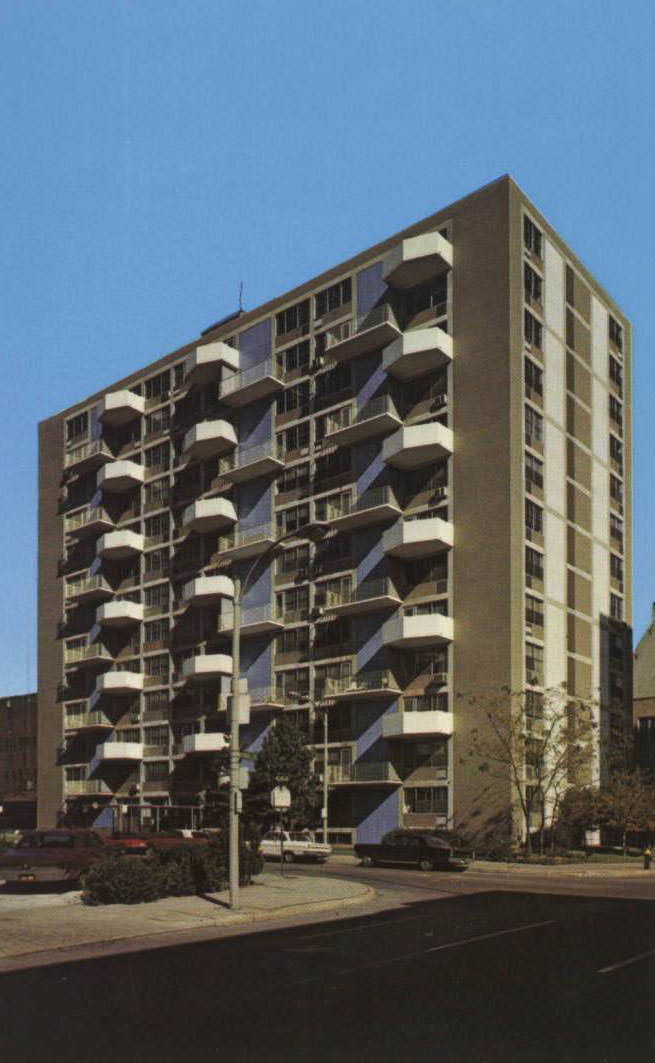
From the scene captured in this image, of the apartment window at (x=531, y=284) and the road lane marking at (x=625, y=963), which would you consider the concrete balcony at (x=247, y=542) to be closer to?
the apartment window at (x=531, y=284)

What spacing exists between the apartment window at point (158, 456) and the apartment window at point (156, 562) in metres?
6.53

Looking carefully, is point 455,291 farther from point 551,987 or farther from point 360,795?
point 551,987

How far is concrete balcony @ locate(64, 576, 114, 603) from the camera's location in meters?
82.5

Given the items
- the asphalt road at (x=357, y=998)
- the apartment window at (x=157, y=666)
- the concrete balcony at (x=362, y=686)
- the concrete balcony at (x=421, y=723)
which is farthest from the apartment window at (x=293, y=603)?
the asphalt road at (x=357, y=998)

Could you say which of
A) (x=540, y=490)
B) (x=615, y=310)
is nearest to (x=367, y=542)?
(x=540, y=490)

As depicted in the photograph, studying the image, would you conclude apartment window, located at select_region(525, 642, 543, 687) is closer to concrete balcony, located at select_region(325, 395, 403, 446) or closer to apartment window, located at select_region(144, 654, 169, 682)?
concrete balcony, located at select_region(325, 395, 403, 446)

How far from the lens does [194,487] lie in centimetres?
7762

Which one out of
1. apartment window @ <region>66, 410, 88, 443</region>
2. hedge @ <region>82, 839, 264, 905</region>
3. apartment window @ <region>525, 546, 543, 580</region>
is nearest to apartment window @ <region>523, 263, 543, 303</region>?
apartment window @ <region>525, 546, 543, 580</region>

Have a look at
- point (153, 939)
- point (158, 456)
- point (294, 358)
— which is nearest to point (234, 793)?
point (153, 939)

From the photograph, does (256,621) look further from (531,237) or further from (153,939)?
(153,939)

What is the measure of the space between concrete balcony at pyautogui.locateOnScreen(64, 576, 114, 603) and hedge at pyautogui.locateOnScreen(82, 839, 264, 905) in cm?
5307

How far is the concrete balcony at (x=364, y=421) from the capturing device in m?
61.8

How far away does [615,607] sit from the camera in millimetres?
68875

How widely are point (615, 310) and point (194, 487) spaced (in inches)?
1257
